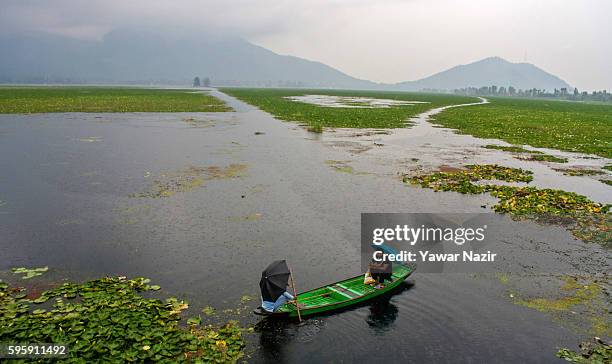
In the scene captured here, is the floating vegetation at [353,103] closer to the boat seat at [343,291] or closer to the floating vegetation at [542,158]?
the floating vegetation at [542,158]

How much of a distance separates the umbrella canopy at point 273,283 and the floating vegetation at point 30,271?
891 cm

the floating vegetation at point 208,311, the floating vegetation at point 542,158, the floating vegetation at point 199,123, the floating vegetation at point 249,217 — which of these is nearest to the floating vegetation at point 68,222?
the floating vegetation at point 249,217

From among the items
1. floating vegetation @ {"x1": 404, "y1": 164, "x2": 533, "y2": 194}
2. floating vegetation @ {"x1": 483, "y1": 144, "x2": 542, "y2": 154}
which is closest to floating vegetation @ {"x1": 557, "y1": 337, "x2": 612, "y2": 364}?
floating vegetation @ {"x1": 404, "y1": 164, "x2": 533, "y2": 194}

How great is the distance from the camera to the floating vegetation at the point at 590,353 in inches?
458

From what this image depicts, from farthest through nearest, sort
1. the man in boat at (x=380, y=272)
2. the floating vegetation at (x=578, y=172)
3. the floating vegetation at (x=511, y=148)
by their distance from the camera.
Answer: the floating vegetation at (x=511, y=148) < the floating vegetation at (x=578, y=172) < the man in boat at (x=380, y=272)

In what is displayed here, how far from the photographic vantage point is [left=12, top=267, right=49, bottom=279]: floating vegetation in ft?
51.0

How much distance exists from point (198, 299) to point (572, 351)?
11.6 meters

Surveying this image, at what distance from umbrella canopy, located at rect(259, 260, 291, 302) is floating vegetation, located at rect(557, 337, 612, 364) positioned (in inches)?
323

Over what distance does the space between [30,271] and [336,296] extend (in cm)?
1150

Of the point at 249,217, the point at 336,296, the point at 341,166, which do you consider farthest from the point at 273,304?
the point at 341,166

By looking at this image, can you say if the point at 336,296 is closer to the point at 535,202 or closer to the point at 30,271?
the point at 30,271

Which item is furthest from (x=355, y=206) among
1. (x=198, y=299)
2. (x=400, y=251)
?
(x=198, y=299)

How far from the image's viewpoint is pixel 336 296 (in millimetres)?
14305

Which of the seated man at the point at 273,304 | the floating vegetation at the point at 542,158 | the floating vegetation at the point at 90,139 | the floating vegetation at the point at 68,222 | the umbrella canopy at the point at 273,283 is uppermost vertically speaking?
the floating vegetation at the point at 90,139
